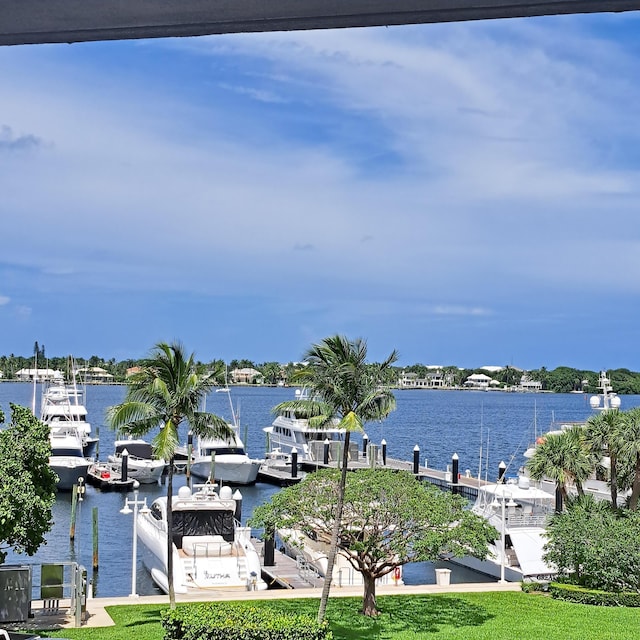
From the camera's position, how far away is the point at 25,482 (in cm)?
1398

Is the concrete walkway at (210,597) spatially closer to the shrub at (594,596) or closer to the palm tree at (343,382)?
the shrub at (594,596)

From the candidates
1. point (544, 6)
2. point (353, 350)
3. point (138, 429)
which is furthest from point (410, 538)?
point (544, 6)

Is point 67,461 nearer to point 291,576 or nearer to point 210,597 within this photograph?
point 291,576

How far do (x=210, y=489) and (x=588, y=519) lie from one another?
15095 millimetres

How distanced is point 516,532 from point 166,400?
51.8 feet

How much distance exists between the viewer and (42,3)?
1.65 meters

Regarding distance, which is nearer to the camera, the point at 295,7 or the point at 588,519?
the point at 295,7

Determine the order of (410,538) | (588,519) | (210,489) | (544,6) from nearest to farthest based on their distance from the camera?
(544,6) < (410,538) < (588,519) < (210,489)

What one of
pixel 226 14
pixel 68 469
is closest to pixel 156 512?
pixel 68 469

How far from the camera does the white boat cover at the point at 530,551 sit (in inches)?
1050

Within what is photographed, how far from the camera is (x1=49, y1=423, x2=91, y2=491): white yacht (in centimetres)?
4697

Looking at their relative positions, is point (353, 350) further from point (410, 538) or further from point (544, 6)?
point (544, 6)

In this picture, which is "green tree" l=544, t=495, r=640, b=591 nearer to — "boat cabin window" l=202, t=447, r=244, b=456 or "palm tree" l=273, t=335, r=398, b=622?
"palm tree" l=273, t=335, r=398, b=622

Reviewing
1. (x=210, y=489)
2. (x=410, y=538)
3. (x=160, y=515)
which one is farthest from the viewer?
(x=210, y=489)
